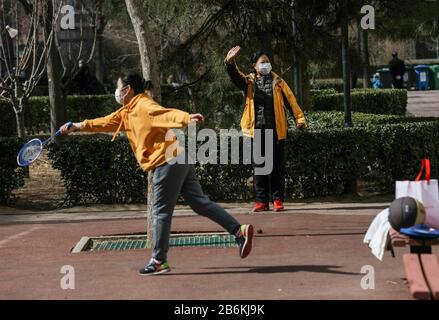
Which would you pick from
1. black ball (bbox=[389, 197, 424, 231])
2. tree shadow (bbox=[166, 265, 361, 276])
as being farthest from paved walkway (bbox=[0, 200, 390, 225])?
black ball (bbox=[389, 197, 424, 231])

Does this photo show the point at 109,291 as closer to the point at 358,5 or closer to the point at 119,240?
the point at 119,240

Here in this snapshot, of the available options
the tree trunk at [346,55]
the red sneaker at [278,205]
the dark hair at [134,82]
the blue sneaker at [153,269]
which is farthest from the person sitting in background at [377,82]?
the blue sneaker at [153,269]

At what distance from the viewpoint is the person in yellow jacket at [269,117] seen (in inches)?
441

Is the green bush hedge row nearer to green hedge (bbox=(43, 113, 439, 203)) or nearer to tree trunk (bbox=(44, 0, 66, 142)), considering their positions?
tree trunk (bbox=(44, 0, 66, 142))

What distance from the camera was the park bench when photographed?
245 inches

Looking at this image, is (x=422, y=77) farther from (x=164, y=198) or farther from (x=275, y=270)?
(x=164, y=198)

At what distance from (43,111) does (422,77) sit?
23189 mm

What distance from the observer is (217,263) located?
821 cm

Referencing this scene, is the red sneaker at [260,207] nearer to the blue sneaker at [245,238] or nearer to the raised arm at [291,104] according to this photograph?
the raised arm at [291,104]

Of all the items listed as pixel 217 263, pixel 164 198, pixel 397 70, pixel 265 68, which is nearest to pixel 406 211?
pixel 164 198

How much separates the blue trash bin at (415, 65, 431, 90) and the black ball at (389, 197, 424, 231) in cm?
3670

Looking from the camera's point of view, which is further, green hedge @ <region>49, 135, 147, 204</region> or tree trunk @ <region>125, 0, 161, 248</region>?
green hedge @ <region>49, 135, 147, 204</region>

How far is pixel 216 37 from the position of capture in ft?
42.7

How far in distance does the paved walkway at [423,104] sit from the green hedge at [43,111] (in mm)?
8819
